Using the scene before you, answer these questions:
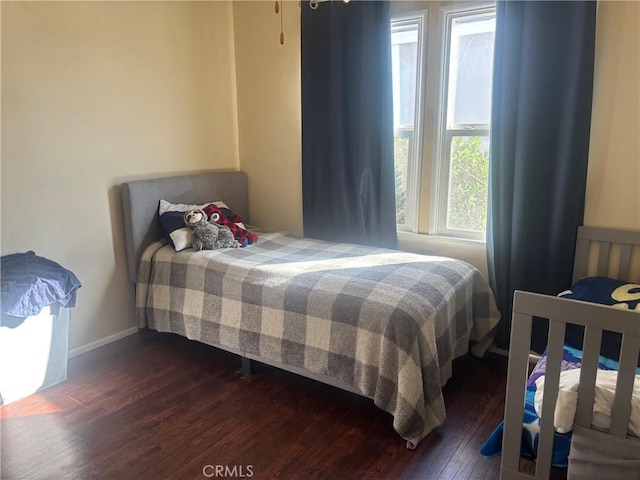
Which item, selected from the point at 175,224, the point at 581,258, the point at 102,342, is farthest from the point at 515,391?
the point at 102,342

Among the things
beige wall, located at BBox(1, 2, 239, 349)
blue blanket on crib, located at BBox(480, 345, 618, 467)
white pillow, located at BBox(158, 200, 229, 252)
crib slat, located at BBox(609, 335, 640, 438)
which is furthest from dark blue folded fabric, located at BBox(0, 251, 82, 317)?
crib slat, located at BBox(609, 335, 640, 438)

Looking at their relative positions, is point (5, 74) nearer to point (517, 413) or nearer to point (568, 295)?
point (517, 413)

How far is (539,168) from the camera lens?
2.56 meters

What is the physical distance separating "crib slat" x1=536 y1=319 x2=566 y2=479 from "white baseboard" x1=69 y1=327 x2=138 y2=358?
2.63m

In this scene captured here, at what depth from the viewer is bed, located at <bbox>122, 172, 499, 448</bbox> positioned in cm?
209

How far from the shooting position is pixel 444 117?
9.73 ft

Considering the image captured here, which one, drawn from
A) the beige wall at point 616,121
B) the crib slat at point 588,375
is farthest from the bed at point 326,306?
the beige wall at point 616,121

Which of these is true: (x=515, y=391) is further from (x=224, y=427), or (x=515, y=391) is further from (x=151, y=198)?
(x=151, y=198)

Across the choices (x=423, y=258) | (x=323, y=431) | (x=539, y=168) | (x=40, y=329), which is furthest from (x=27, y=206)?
(x=539, y=168)

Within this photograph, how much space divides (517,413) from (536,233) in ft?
4.32

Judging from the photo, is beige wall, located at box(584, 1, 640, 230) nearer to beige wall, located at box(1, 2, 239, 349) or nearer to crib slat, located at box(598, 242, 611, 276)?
crib slat, located at box(598, 242, 611, 276)

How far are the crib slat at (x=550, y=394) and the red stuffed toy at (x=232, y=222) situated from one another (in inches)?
81.8

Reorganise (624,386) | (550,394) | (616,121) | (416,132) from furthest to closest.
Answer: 1. (416,132)
2. (616,121)
3. (550,394)
4. (624,386)

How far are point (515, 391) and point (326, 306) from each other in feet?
3.16
